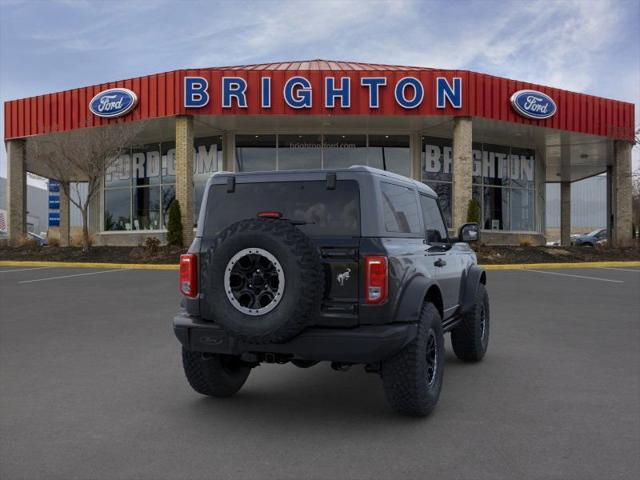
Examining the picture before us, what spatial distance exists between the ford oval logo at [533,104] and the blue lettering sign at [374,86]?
5.13 meters

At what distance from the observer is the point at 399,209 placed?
4777 millimetres

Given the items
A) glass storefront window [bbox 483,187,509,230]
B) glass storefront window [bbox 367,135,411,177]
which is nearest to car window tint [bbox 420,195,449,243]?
glass storefront window [bbox 367,135,411,177]

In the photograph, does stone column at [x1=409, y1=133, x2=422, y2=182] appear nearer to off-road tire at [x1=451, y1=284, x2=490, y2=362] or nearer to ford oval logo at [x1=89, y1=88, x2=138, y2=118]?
ford oval logo at [x1=89, y1=88, x2=138, y2=118]

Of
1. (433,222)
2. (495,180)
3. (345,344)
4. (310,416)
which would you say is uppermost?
(495,180)

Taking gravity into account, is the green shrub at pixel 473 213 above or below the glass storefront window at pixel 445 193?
below

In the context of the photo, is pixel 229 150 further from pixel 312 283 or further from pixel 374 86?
pixel 312 283

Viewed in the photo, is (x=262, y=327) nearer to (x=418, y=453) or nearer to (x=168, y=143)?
(x=418, y=453)

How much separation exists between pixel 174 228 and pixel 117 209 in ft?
24.8

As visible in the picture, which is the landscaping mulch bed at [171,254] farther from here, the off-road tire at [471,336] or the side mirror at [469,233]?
the side mirror at [469,233]

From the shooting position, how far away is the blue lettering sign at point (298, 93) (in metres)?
20.7

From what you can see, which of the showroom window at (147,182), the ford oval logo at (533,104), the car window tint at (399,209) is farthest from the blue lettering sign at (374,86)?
the car window tint at (399,209)

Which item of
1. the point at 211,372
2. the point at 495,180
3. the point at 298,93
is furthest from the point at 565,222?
the point at 211,372

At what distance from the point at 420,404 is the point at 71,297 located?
928cm

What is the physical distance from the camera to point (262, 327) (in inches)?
155
